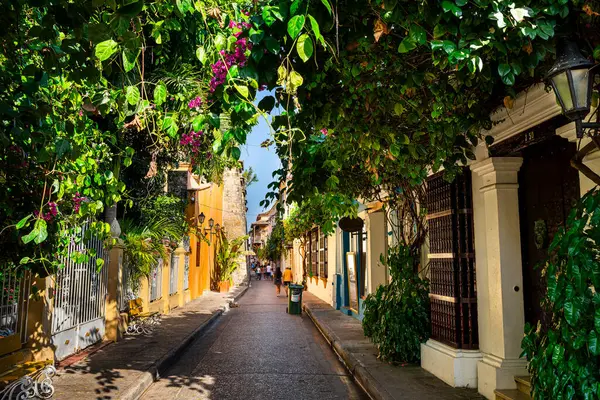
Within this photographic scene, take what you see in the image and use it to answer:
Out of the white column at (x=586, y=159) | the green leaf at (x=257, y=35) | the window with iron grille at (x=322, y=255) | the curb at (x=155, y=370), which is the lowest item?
the curb at (x=155, y=370)

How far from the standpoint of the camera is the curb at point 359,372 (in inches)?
244

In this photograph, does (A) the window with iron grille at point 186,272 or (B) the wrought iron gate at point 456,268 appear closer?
(B) the wrought iron gate at point 456,268

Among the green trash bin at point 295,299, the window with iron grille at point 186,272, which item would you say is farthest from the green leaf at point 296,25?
the window with iron grille at point 186,272

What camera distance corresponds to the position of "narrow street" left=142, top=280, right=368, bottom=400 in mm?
6590

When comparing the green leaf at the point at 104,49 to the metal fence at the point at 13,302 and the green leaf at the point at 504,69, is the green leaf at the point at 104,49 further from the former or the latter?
the metal fence at the point at 13,302

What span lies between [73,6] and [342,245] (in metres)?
14.1

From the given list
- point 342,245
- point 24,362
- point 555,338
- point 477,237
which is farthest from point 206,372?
point 342,245

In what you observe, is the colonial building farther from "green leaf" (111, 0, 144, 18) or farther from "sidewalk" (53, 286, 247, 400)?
"sidewalk" (53, 286, 247, 400)

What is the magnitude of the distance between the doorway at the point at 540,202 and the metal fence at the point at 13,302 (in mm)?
6334

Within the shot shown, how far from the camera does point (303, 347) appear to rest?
10234mm

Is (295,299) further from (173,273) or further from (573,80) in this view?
(573,80)

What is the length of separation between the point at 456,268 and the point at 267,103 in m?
4.11

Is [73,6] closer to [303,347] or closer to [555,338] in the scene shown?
[555,338]

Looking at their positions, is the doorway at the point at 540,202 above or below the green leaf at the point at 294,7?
below
